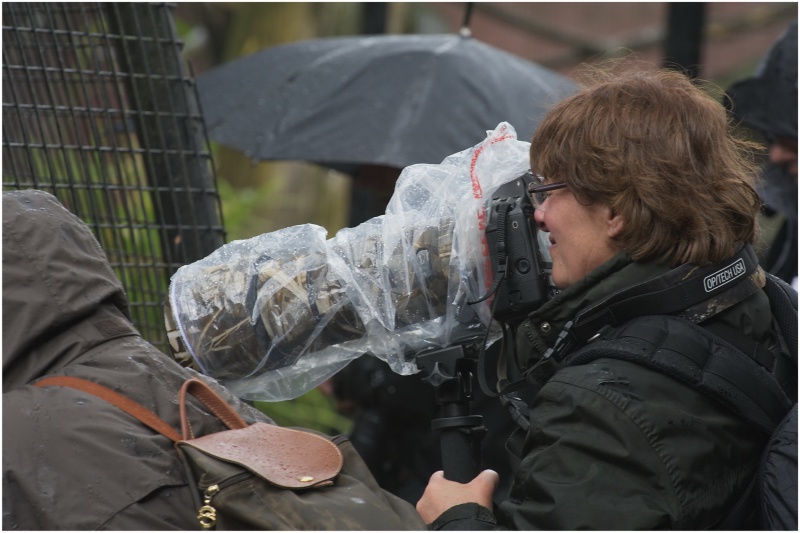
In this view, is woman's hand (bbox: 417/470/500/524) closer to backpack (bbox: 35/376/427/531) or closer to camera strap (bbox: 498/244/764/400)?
backpack (bbox: 35/376/427/531)

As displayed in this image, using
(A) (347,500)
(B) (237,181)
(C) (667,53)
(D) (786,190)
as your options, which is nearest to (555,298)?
(A) (347,500)

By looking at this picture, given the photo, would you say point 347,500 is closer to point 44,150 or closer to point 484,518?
point 484,518

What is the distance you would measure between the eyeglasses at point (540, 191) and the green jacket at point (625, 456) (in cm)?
38

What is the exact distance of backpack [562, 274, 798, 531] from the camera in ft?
5.51

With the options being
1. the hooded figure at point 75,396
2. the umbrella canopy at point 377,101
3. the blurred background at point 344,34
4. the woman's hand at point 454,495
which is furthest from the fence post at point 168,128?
the blurred background at point 344,34

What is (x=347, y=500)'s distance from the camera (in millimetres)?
1622

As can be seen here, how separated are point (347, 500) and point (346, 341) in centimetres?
63

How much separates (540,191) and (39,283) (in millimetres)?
949

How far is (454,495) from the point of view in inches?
74.6

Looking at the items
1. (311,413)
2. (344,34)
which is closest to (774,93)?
(311,413)

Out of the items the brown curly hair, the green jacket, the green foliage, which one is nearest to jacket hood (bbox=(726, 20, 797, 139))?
the brown curly hair

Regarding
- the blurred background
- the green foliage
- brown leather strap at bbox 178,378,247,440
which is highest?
brown leather strap at bbox 178,378,247,440

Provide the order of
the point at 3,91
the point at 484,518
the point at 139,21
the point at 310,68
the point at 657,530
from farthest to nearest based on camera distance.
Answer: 1. the point at 310,68
2. the point at 139,21
3. the point at 3,91
4. the point at 484,518
5. the point at 657,530

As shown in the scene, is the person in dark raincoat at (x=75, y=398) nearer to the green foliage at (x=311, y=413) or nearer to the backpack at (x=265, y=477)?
the backpack at (x=265, y=477)
